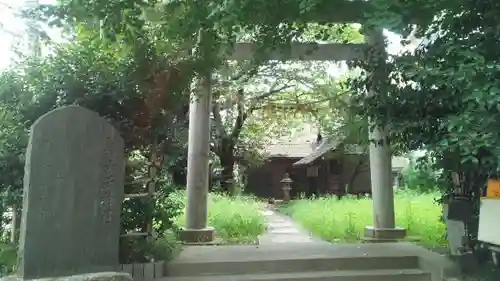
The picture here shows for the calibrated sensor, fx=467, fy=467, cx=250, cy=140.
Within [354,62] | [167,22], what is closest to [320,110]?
[354,62]

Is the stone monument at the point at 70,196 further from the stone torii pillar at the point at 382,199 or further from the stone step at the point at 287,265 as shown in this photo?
the stone torii pillar at the point at 382,199

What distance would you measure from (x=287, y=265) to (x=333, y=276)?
637 millimetres

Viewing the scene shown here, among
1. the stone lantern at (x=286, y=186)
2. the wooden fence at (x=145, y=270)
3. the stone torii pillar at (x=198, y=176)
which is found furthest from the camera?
the stone lantern at (x=286, y=186)

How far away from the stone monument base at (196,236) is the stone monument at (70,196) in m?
3.14

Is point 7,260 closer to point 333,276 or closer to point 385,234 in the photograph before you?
point 333,276

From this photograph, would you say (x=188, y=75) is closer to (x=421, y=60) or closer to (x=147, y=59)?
(x=147, y=59)

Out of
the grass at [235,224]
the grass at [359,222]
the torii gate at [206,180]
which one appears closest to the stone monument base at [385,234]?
the torii gate at [206,180]

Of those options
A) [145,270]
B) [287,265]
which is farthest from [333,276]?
[145,270]

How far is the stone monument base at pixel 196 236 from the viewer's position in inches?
316

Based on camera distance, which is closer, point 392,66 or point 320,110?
point 392,66

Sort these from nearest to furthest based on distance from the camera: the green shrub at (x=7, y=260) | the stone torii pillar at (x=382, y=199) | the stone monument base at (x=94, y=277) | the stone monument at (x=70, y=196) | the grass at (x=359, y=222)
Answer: the stone monument base at (x=94, y=277), the stone monument at (x=70, y=196), the green shrub at (x=7, y=260), the stone torii pillar at (x=382, y=199), the grass at (x=359, y=222)

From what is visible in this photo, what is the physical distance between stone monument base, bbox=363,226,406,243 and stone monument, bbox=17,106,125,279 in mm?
5041

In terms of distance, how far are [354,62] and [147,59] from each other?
2.61m

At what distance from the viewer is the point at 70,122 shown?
476 centimetres
